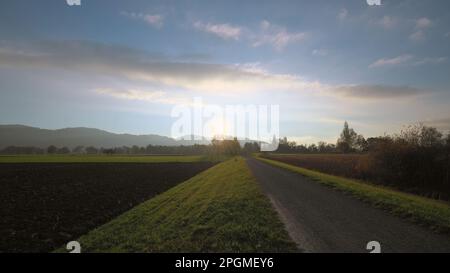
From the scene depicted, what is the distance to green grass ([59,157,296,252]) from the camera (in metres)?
9.77

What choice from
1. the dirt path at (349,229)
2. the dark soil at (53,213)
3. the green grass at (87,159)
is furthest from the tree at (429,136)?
the green grass at (87,159)

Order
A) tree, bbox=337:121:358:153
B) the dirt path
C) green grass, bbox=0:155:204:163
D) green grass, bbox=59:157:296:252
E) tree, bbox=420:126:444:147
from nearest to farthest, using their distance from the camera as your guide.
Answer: the dirt path → green grass, bbox=59:157:296:252 → tree, bbox=420:126:444:147 → green grass, bbox=0:155:204:163 → tree, bbox=337:121:358:153

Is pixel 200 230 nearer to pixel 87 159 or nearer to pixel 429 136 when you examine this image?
pixel 429 136

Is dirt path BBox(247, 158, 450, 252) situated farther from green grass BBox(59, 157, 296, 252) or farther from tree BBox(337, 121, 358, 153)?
tree BBox(337, 121, 358, 153)

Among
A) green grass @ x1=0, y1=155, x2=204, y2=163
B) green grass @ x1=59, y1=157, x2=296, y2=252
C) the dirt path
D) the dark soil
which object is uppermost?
the dirt path

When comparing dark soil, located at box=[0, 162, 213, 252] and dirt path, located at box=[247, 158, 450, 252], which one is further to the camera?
dark soil, located at box=[0, 162, 213, 252]

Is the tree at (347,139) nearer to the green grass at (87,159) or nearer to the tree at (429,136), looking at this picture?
the green grass at (87,159)

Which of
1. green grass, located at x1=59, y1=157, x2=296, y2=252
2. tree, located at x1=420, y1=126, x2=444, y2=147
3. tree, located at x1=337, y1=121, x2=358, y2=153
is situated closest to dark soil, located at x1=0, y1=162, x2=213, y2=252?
green grass, located at x1=59, y1=157, x2=296, y2=252

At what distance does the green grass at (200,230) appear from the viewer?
9.77m

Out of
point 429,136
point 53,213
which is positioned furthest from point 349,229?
point 429,136

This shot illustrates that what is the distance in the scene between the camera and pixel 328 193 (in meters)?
19.6

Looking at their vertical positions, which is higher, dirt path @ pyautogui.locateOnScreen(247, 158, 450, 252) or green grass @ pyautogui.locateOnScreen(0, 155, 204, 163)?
dirt path @ pyautogui.locateOnScreen(247, 158, 450, 252)

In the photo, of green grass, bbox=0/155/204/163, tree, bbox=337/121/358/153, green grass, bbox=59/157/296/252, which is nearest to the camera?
green grass, bbox=59/157/296/252
